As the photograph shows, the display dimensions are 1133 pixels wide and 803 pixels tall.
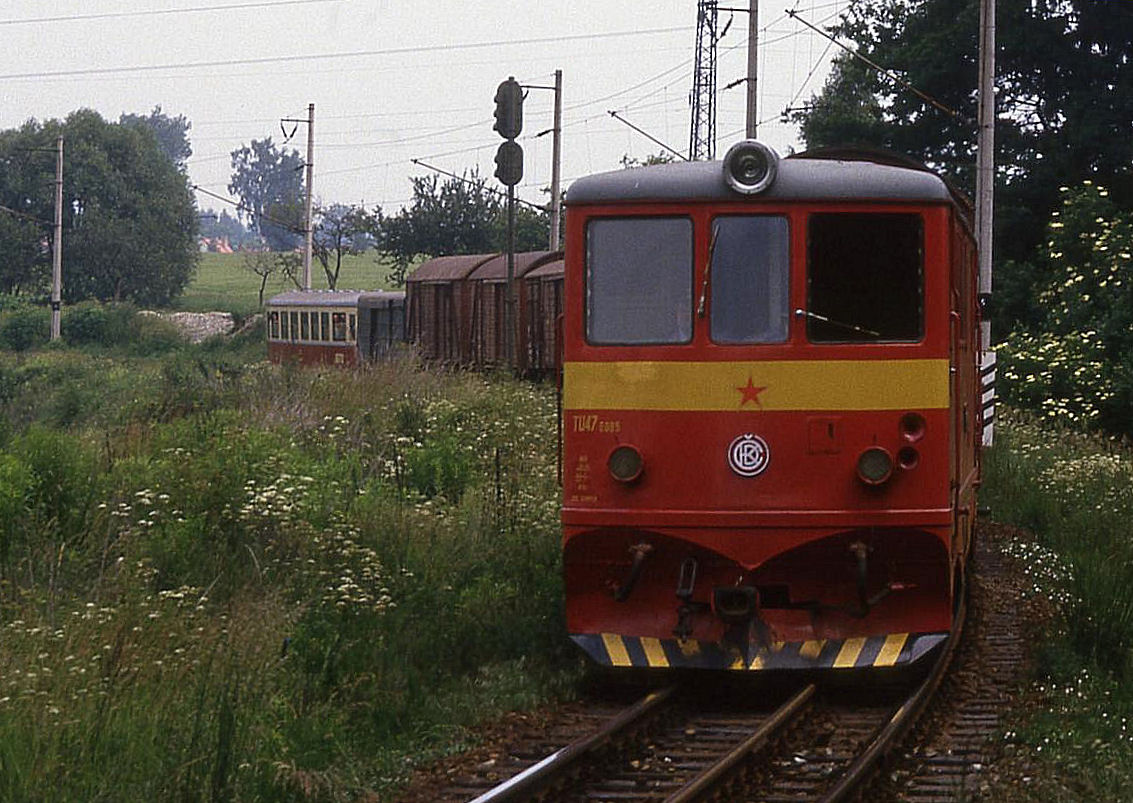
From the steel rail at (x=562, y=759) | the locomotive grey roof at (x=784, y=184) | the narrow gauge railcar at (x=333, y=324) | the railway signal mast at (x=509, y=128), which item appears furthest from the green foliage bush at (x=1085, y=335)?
the steel rail at (x=562, y=759)

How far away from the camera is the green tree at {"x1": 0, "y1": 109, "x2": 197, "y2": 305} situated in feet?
240

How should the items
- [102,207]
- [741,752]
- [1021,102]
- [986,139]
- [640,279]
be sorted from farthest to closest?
[102,207] < [1021,102] < [986,139] < [640,279] < [741,752]

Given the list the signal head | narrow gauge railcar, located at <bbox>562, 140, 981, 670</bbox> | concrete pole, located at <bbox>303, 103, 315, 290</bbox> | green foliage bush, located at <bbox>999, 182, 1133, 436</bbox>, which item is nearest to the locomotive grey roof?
narrow gauge railcar, located at <bbox>562, 140, 981, 670</bbox>

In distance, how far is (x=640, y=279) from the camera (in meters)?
8.45

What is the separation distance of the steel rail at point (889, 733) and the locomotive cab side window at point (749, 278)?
1.97 metres

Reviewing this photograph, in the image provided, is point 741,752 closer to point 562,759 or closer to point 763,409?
point 562,759

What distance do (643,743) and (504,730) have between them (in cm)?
67

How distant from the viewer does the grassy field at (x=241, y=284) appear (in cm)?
8025

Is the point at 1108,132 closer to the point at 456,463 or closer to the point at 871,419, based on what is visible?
the point at 456,463

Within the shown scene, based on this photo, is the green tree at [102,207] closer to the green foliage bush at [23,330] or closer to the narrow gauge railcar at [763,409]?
the green foliage bush at [23,330]

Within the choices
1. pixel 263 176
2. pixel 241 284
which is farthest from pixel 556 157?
pixel 263 176

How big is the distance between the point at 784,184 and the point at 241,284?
9265cm

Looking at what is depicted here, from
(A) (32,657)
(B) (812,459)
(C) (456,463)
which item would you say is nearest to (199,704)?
(A) (32,657)

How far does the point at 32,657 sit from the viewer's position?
663cm
